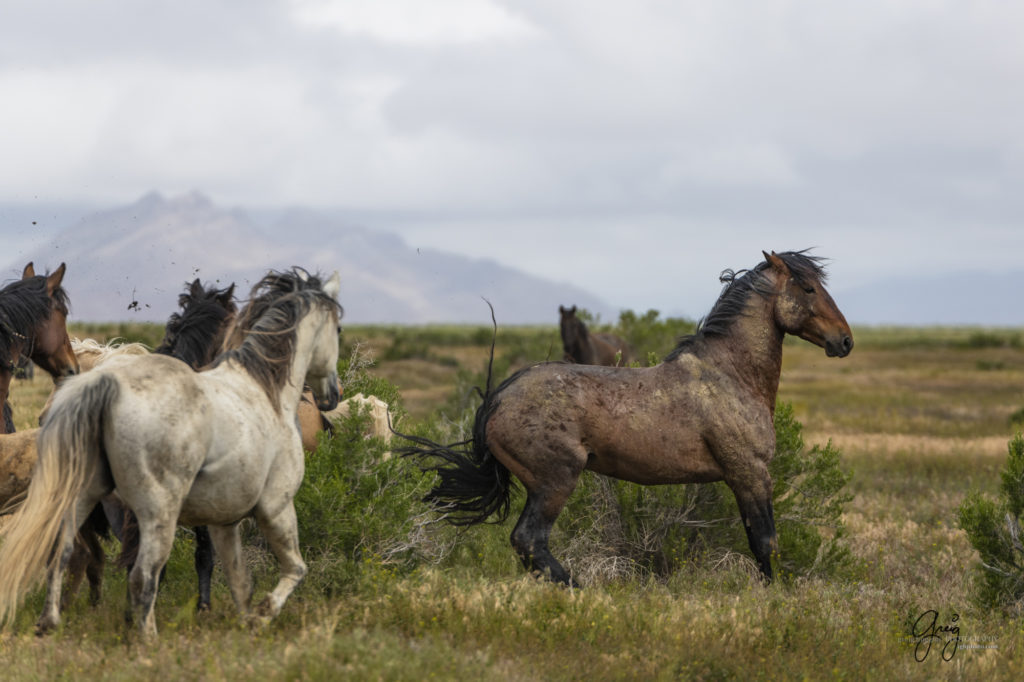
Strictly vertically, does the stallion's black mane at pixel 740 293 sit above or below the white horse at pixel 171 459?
above

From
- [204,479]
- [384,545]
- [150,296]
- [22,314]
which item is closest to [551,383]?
[384,545]

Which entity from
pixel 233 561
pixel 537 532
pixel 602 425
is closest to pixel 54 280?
pixel 233 561

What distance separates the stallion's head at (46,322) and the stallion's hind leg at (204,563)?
6.29ft

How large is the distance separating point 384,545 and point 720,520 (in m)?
3.35

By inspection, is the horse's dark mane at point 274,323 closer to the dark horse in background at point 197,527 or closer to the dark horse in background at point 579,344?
the dark horse in background at point 197,527

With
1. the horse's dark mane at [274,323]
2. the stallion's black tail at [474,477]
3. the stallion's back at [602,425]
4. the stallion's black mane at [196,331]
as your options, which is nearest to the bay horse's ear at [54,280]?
the stallion's black mane at [196,331]

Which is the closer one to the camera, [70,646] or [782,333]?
[70,646]

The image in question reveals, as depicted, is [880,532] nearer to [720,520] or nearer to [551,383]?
[720,520]

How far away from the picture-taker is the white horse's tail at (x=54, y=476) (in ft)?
15.1

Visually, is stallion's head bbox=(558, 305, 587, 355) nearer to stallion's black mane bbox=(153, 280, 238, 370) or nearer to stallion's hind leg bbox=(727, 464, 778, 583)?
stallion's hind leg bbox=(727, 464, 778, 583)

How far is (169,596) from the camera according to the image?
6.48m

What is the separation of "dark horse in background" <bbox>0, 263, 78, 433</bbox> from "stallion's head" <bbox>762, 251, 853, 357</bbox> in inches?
218

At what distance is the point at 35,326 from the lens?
691 cm

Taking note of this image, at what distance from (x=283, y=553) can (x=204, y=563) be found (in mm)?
1048
